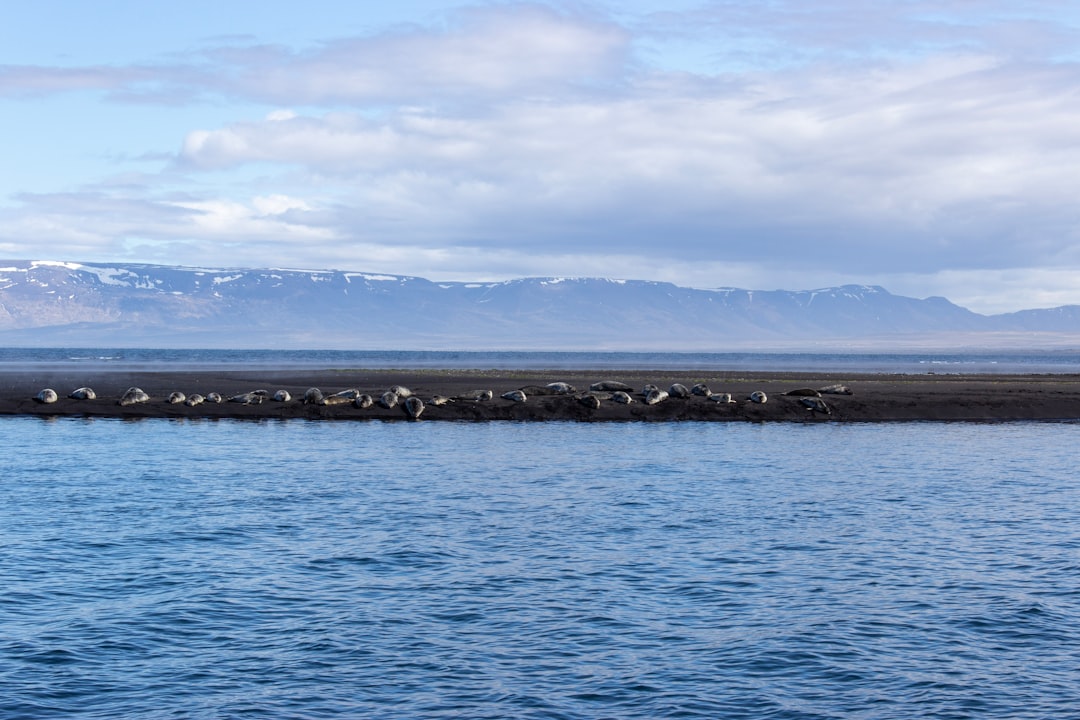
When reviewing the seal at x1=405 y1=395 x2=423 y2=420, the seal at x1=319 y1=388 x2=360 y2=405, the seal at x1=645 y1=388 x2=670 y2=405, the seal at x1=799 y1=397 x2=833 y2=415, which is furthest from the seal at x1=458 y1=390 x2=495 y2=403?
the seal at x1=799 y1=397 x2=833 y2=415

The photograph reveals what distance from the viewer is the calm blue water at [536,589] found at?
35.1 feet

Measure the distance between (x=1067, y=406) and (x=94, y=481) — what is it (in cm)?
3685

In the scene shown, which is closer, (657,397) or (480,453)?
(480,453)

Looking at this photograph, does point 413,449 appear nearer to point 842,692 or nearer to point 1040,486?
point 1040,486

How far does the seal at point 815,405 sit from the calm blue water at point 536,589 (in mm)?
13465

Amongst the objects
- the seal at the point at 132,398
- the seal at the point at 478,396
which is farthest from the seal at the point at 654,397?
the seal at the point at 132,398

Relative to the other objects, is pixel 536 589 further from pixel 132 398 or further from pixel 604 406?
pixel 132 398

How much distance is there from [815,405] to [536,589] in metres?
28.7

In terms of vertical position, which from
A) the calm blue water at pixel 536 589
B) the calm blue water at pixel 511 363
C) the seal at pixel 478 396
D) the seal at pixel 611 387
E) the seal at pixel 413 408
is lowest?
the calm blue water at pixel 536 589

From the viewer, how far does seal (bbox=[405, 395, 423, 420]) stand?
39.5 meters

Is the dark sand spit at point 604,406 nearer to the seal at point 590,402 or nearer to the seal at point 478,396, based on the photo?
the seal at point 590,402

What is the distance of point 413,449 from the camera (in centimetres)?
3052

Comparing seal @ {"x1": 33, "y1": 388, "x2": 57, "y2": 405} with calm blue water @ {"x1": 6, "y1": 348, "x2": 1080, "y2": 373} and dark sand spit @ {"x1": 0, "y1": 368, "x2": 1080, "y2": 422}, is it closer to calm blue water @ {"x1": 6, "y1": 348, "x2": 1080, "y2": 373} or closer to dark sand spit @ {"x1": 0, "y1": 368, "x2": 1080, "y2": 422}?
dark sand spit @ {"x1": 0, "y1": 368, "x2": 1080, "y2": 422}

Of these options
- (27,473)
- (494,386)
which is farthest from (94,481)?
(494,386)
